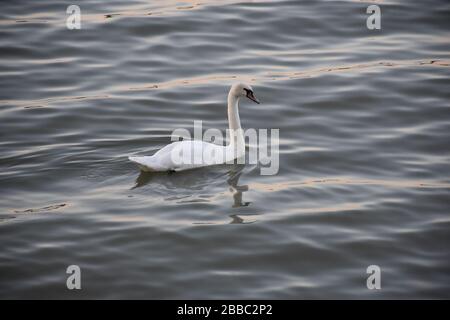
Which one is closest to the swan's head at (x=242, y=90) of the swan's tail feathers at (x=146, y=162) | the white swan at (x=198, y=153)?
the white swan at (x=198, y=153)

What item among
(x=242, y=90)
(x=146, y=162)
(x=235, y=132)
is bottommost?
(x=146, y=162)

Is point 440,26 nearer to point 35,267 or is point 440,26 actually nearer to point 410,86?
point 410,86

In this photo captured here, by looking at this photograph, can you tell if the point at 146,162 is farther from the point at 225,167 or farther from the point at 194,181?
the point at 225,167

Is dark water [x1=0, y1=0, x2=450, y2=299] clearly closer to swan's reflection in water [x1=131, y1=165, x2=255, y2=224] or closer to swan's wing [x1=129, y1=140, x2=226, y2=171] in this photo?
swan's reflection in water [x1=131, y1=165, x2=255, y2=224]

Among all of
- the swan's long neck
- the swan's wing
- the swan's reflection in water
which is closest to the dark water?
the swan's reflection in water

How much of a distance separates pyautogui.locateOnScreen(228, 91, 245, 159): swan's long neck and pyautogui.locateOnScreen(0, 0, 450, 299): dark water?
0.37 m

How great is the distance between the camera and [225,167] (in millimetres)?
11070

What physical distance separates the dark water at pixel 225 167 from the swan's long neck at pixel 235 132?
37cm

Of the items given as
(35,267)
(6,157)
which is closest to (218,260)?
(35,267)

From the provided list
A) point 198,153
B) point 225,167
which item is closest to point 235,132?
point 225,167

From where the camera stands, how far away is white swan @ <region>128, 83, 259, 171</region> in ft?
34.0

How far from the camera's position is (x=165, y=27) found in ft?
53.5

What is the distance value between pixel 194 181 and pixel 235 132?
1234mm

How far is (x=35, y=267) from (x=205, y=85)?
6213mm
